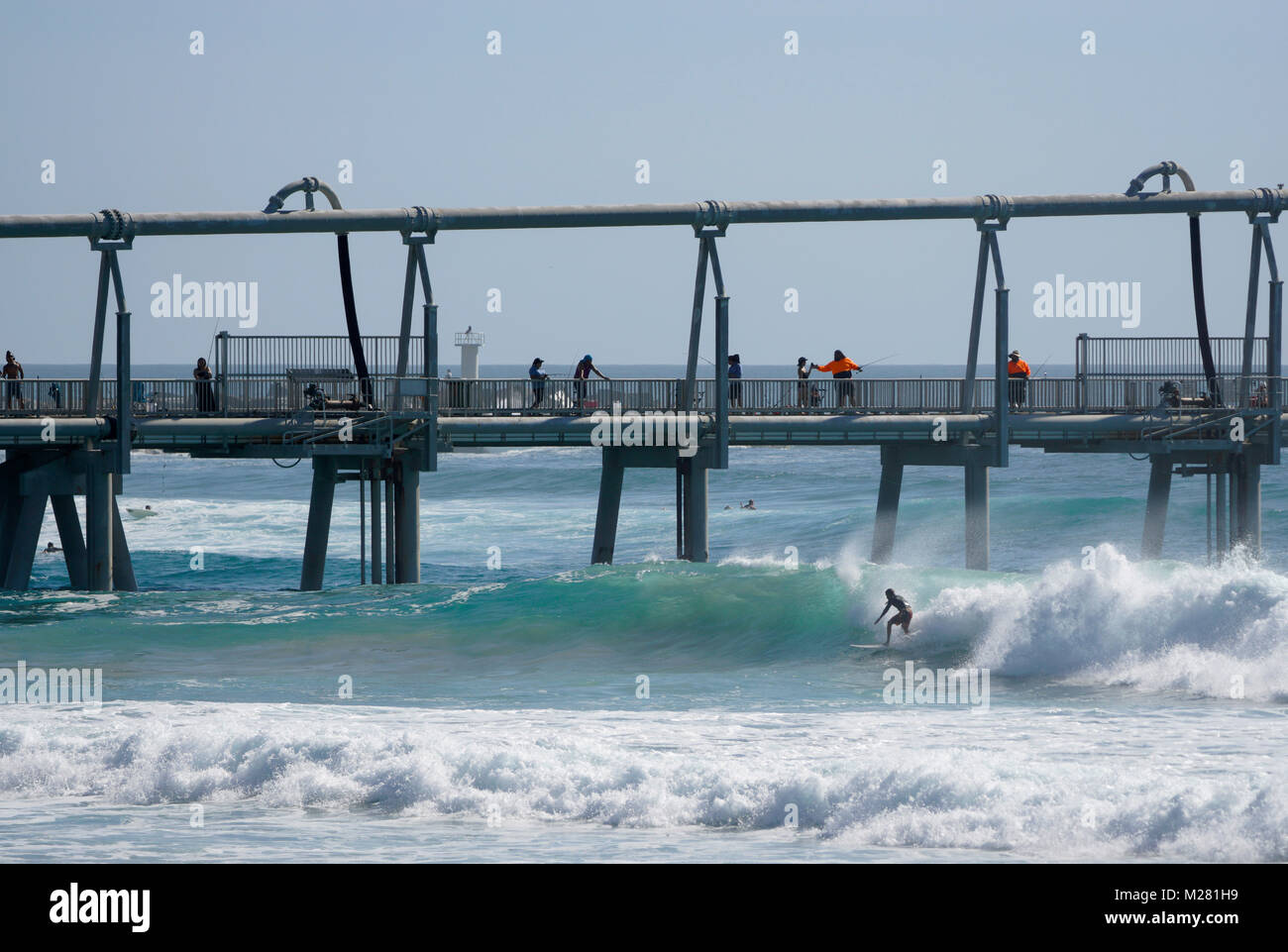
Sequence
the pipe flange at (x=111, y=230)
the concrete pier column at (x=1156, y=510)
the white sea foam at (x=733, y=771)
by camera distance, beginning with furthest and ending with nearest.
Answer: the concrete pier column at (x=1156, y=510), the pipe flange at (x=111, y=230), the white sea foam at (x=733, y=771)

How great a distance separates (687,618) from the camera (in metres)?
27.7

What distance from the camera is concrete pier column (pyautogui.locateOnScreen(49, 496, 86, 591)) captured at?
32.9 metres

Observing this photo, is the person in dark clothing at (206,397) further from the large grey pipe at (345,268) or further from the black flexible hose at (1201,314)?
the black flexible hose at (1201,314)

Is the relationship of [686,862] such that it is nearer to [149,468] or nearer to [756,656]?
[756,656]

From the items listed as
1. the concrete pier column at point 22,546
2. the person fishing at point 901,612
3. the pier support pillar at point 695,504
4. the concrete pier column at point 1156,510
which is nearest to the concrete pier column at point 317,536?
the concrete pier column at point 22,546

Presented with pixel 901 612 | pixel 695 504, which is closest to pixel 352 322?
pixel 695 504

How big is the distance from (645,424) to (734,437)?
80.4 inches

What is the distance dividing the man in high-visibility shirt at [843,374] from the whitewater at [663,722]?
349 centimetres

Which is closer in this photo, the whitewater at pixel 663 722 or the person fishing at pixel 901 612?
the whitewater at pixel 663 722

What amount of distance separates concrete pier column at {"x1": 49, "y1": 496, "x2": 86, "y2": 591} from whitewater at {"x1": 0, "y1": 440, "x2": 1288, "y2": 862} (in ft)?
8.27

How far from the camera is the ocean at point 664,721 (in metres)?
14.3

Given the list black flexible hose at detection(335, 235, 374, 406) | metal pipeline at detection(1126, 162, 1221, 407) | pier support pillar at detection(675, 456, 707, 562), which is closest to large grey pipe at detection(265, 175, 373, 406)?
black flexible hose at detection(335, 235, 374, 406)

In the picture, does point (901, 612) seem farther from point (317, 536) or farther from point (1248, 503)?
point (317, 536)

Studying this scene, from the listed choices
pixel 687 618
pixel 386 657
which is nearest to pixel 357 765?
pixel 386 657
